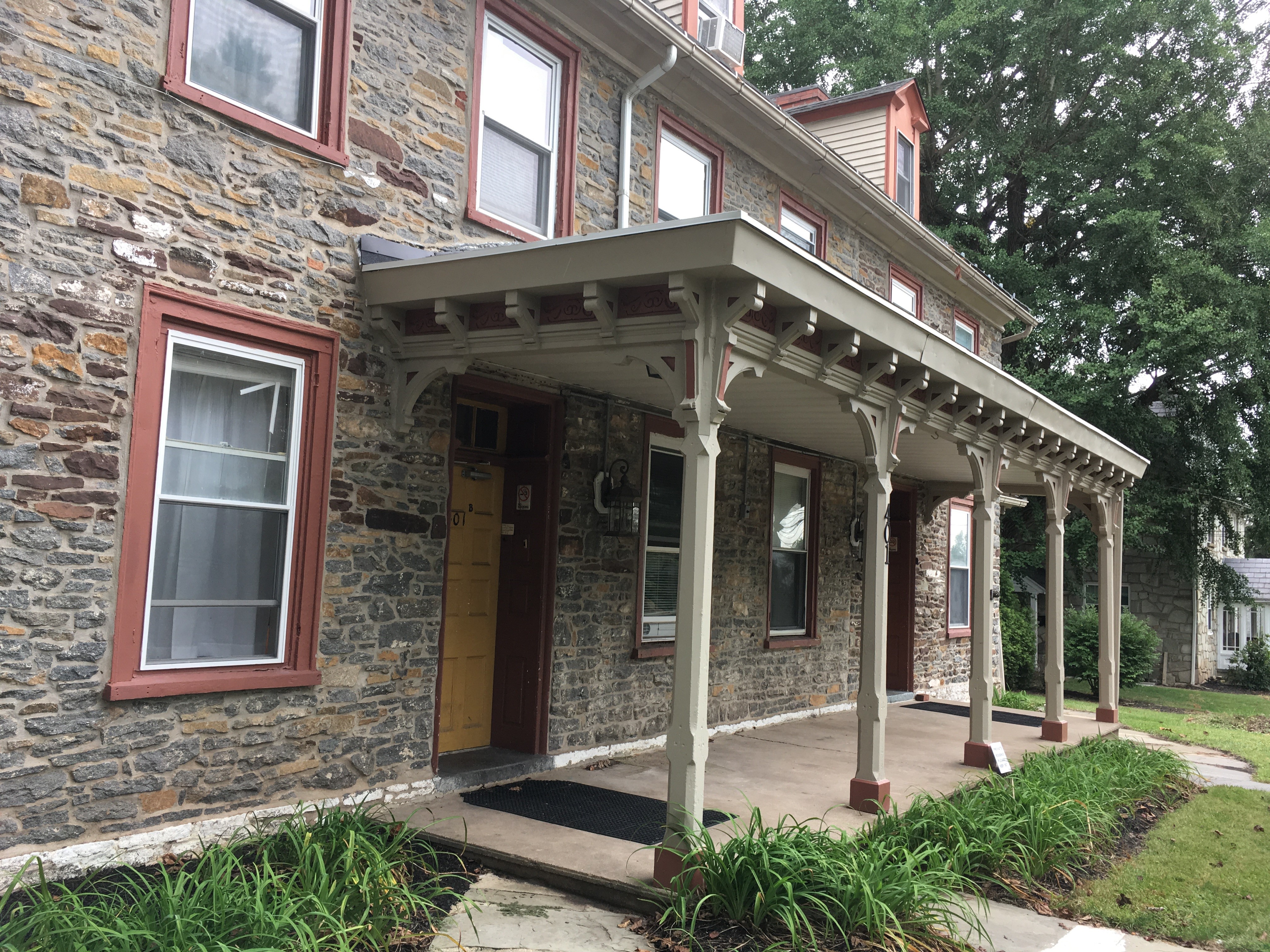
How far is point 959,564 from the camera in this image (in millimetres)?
14352

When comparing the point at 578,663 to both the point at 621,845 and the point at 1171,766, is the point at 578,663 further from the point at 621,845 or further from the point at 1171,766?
the point at 1171,766

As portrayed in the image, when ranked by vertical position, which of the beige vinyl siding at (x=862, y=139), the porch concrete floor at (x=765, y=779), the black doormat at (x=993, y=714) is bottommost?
the black doormat at (x=993, y=714)

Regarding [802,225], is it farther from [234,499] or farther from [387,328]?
[234,499]

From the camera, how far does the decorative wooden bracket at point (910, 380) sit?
6.45 m

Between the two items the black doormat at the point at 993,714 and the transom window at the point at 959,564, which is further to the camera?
the transom window at the point at 959,564

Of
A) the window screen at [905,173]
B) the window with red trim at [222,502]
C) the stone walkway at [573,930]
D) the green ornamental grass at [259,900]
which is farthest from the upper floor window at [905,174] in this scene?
the green ornamental grass at [259,900]

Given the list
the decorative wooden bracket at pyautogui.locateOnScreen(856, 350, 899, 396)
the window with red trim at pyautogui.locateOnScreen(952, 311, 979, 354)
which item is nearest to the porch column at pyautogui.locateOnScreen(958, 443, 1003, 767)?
the decorative wooden bracket at pyautogui.locateOnScreen(856, 350, 899, 396)

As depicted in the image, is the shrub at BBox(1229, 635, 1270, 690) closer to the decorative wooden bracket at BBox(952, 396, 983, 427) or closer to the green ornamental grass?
the decorative wooden bracket at BBox(952, 396, 983, 427)

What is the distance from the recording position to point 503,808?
5.84 metres

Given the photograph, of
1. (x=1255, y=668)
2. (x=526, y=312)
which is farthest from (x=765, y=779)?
(x=1255, y=668)

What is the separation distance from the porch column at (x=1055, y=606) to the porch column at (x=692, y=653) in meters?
5.98

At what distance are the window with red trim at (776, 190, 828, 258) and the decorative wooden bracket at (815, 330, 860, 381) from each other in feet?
14.2

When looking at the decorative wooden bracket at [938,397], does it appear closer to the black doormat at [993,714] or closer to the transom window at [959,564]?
the black doormat at [993,714]

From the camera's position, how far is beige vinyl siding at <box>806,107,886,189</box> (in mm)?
12578
